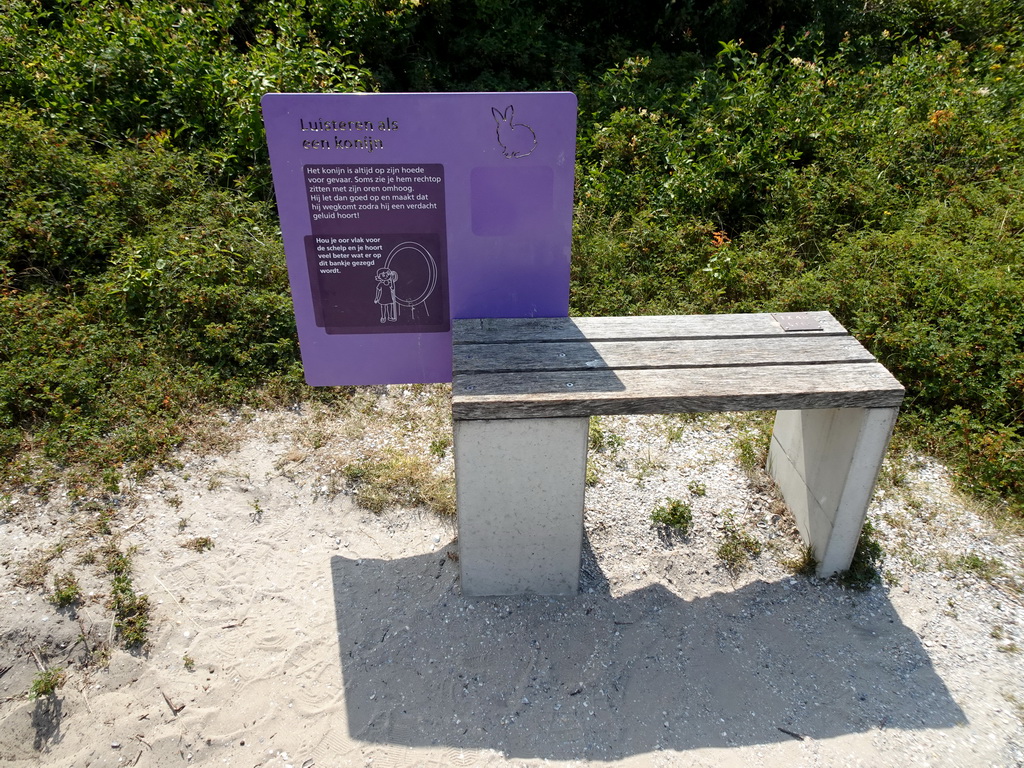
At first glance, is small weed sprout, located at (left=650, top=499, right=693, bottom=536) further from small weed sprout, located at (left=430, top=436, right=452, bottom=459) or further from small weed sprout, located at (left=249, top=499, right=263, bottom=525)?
small weed sprout, located at (left=249, top=499, right=263, bottom=525)

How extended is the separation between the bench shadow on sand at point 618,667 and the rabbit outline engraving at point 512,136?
5.91ft

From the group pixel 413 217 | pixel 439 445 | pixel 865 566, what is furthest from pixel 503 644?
pixel 413 217

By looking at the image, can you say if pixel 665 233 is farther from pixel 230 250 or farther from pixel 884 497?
pixel 230 250

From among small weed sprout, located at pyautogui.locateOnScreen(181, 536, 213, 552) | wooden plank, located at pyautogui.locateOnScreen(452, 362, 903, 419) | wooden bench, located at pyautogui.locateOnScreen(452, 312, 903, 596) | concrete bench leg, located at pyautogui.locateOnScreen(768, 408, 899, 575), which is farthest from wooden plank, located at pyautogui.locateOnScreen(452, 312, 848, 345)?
small weed sprout, located at pyautogui.locateOnScreen(181, 536, 213, 552)

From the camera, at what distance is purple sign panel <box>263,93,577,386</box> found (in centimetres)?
266

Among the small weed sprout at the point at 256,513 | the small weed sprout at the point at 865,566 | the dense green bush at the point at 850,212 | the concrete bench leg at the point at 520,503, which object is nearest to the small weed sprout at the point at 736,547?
the small weed sprout at the point at 865,566

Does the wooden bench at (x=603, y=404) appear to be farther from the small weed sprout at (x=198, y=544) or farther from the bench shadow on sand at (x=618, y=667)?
the small weed sprout at (x=198, y=544)

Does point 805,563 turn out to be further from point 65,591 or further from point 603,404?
point 65,591

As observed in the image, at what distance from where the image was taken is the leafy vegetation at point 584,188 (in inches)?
156

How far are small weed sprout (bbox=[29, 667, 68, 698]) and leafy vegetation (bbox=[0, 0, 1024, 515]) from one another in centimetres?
106

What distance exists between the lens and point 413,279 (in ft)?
9.69

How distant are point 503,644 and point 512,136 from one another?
6.60 ft

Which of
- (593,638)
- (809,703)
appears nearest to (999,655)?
(809,703)

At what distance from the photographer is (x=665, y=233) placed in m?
5.19
